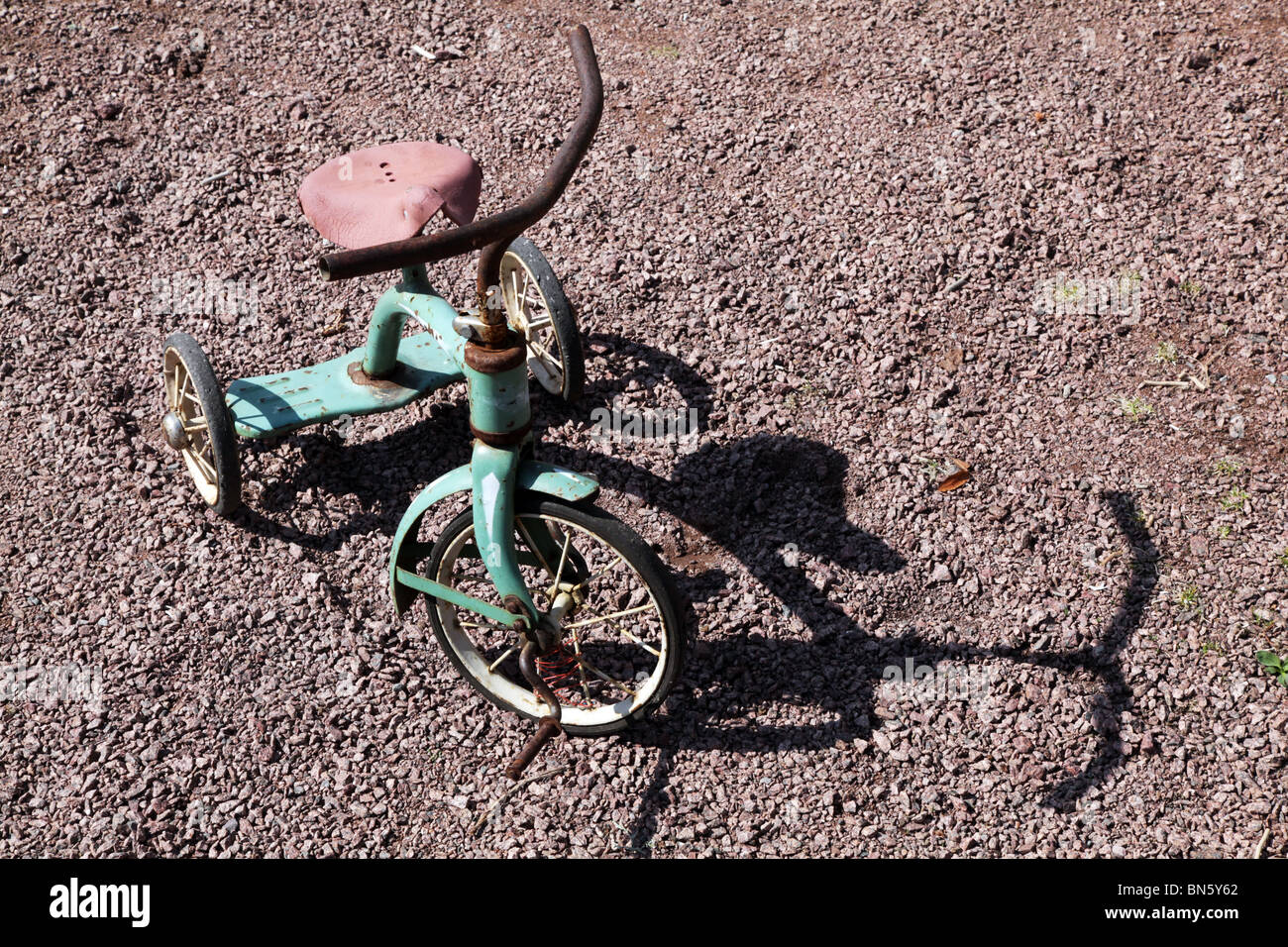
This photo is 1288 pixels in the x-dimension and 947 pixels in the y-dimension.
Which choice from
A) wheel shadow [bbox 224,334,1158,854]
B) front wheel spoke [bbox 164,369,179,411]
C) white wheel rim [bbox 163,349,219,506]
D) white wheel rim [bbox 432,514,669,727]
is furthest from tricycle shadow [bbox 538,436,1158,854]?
front wheel spoke [bbox 164,369,179,411]

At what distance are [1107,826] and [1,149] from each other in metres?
5.50

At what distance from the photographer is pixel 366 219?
3.56 meters

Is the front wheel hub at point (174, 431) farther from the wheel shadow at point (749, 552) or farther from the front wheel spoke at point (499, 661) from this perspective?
the front wheel spoke at point (499, 661)

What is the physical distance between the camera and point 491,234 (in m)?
2.54

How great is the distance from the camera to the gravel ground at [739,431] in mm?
3473

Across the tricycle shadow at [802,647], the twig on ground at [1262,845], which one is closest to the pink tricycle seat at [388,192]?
the tricycle shadow at [802,647]

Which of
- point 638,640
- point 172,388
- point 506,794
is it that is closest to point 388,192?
point 172,388

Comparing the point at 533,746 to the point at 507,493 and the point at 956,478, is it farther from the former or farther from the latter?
the point at 956,478

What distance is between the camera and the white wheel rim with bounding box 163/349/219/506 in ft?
13.6

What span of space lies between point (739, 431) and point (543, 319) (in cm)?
85

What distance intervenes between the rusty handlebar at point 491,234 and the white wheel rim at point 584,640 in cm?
92

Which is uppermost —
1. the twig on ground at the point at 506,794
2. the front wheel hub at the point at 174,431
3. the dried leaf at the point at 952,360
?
the dried leaf at the point at 952,360

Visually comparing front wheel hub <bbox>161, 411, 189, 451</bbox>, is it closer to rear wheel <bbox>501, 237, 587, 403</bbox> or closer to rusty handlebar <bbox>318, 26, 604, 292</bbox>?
rear wheel <bbox>501, 237, 587, 403</bbox>

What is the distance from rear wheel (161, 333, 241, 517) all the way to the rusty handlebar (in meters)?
1.39
